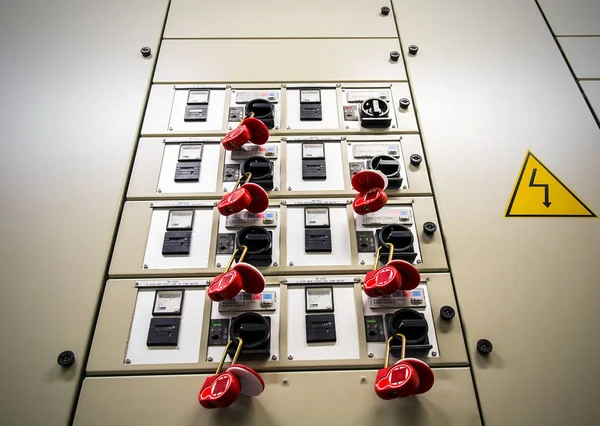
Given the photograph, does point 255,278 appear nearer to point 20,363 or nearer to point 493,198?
point 20,363

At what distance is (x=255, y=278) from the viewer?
4.86 ft

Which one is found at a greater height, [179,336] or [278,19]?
[278,19]

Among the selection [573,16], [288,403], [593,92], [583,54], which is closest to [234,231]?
[288,403]

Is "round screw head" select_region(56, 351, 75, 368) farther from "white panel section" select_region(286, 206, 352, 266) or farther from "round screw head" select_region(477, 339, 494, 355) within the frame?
"round screw head" select_region(477, 339, 494, 355)

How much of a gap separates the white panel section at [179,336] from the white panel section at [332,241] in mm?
384

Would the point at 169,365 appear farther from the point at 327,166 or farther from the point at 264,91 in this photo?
the point at 264,91

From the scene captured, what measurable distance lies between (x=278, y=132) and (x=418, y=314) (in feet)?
3.33

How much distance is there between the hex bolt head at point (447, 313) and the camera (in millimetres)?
1546

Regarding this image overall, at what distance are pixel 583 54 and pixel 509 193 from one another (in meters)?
1.07

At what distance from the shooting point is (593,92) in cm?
217

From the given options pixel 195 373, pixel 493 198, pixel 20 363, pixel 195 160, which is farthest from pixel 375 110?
pixel 20 363

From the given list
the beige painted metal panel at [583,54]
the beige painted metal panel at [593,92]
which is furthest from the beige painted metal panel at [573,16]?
the beige painted metal panel at [593,92]

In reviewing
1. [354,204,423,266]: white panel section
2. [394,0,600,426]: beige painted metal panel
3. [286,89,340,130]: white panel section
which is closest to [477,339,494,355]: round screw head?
[394,0,600,426]: beige painted metal panel

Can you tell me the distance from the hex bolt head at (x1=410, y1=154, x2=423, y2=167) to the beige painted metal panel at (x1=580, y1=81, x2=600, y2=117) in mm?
941
